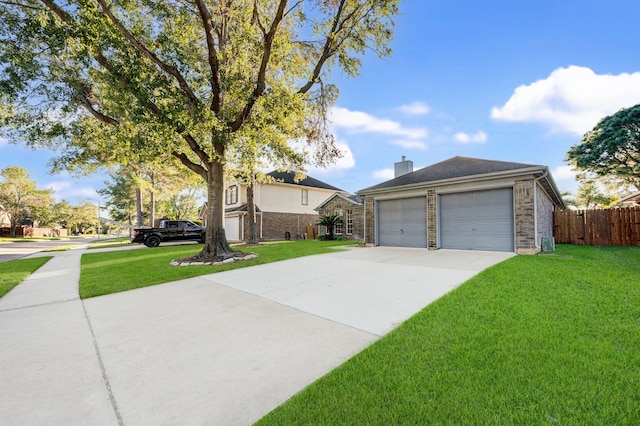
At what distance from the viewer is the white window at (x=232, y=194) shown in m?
24.6

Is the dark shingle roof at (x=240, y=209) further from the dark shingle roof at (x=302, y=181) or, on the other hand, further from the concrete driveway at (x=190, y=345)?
the concrete driveway at (x=190, y=345)

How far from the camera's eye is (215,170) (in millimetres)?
10289

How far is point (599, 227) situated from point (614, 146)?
319 inches

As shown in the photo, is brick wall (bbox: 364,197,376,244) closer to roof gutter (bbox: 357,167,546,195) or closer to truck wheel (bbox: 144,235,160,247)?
roof gutter (bbox: 357,167,546,195)

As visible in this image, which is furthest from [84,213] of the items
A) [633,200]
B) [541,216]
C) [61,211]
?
[633,200]

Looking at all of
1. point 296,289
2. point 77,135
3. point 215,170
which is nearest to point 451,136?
point 215,170

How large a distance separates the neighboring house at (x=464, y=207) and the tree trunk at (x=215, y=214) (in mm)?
6917

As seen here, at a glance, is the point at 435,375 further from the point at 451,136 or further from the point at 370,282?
the point at 451,136

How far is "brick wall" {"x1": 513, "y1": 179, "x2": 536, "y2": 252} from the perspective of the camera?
9.04 m

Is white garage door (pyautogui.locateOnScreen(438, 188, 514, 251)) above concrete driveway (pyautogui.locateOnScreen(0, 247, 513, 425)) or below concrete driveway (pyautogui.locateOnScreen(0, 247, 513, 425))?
above

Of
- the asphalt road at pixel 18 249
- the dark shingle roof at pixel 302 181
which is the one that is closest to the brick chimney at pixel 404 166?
the dark shingle roof at pixel 302 181

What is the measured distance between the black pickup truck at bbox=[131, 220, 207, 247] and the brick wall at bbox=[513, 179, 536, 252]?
16350 millimetres

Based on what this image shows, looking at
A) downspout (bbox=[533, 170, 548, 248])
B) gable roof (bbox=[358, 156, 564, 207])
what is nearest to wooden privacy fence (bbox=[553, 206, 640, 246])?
gable roof (bbox=[358, 156, 564, 207])

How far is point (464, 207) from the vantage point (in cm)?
1072
